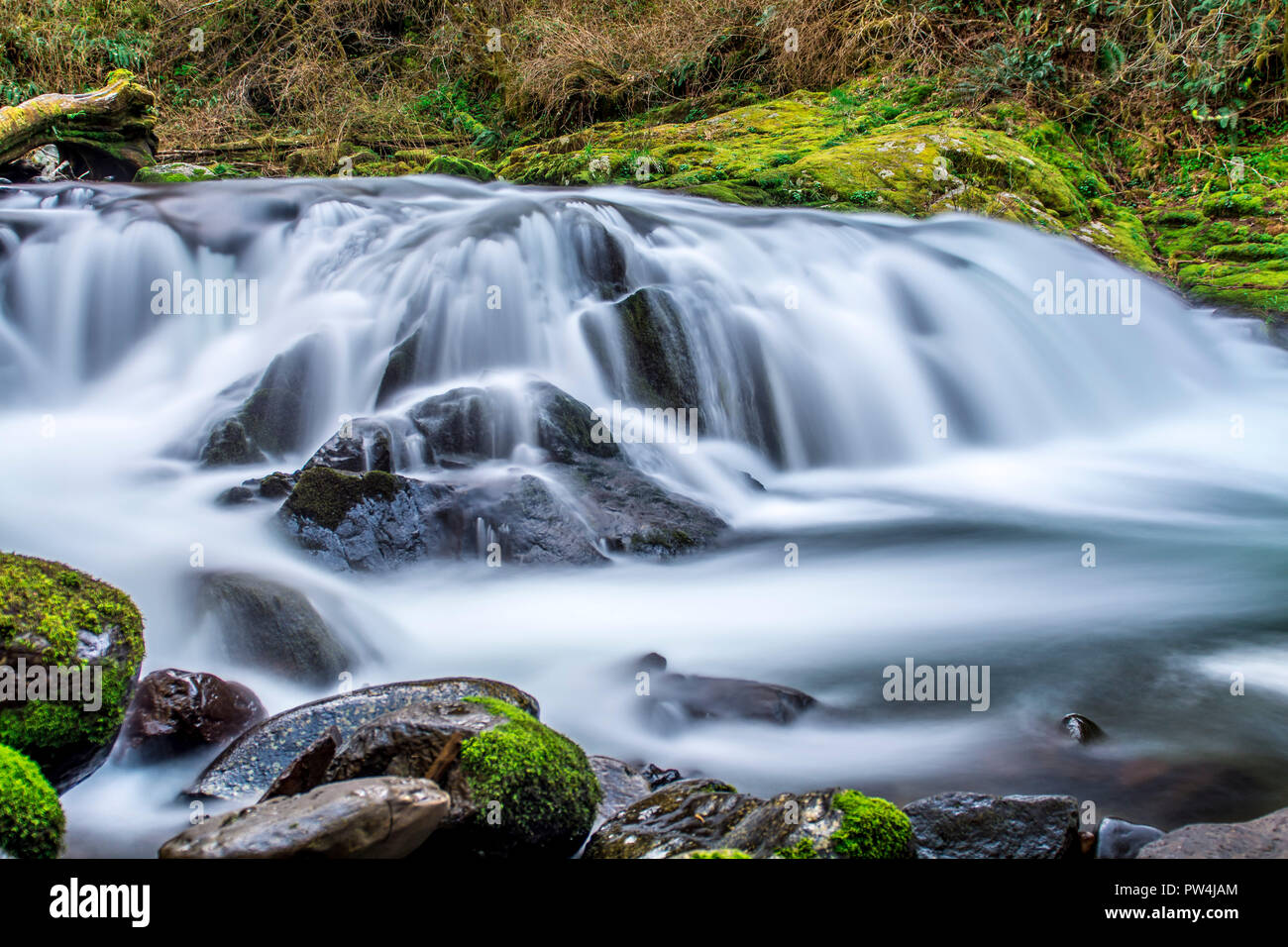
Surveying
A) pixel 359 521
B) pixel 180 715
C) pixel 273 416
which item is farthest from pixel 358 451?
pixel 180 715

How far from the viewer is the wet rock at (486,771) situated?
2.68 m

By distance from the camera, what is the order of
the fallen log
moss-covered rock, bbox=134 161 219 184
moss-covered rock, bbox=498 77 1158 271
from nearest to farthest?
the fallen log < moss-covered rock, bbox=498 77 1158 271 < moss-covered rock, bbox=134 161 219 184

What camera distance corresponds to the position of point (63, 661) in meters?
3.11

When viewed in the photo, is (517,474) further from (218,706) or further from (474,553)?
(218,706)

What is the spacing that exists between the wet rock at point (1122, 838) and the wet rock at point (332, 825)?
200cm

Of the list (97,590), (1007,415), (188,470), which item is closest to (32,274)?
(188,470)

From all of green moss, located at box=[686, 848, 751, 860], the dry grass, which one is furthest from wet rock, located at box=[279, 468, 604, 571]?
the dry grass

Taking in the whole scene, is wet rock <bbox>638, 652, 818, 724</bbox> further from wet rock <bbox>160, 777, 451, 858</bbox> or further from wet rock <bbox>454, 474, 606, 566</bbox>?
wet rock <bbox>160, 777, 451, 858</bbox>

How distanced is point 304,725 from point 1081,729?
10.1 feet

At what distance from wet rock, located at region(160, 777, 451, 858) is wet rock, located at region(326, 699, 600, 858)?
0.51 ft

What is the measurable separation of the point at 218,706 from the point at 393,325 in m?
4.58

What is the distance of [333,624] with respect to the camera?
176 inches

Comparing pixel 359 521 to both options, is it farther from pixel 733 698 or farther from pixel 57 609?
pixel 733 698

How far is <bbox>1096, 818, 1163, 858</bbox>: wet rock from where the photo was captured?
2787 mm
